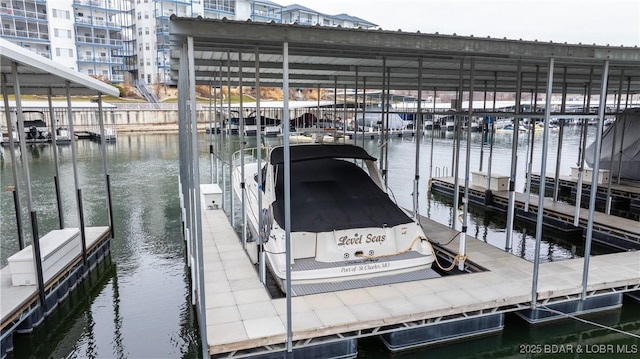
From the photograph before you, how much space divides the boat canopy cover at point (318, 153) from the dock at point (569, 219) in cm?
603

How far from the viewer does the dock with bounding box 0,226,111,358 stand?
5570 millimetres

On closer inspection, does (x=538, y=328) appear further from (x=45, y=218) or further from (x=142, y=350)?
(x=45, y=218)

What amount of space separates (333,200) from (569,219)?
7037 millimetres

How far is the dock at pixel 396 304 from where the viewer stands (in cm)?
508

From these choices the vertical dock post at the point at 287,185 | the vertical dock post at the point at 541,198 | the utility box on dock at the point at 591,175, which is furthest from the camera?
the utility box on dock at the point at 591,175

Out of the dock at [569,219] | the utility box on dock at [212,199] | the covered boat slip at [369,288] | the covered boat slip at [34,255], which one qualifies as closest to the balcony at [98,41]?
the utility box on dock at [212,199]

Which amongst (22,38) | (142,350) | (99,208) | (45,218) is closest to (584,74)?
(142,350)

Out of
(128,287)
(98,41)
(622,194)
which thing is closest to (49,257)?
(128,287)

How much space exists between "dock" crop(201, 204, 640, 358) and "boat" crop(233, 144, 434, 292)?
0.33m

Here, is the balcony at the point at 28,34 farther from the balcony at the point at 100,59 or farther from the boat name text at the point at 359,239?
the boat name text at the point at 359,239

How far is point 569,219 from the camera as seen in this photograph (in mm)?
10961

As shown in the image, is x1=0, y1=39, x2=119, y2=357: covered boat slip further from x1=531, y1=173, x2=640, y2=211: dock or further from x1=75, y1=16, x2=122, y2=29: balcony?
x1=75, y1=16, x2=122, y2=29: balcony

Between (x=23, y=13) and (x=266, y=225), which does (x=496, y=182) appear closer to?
(x=266, y=225)

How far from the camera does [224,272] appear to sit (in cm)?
690
